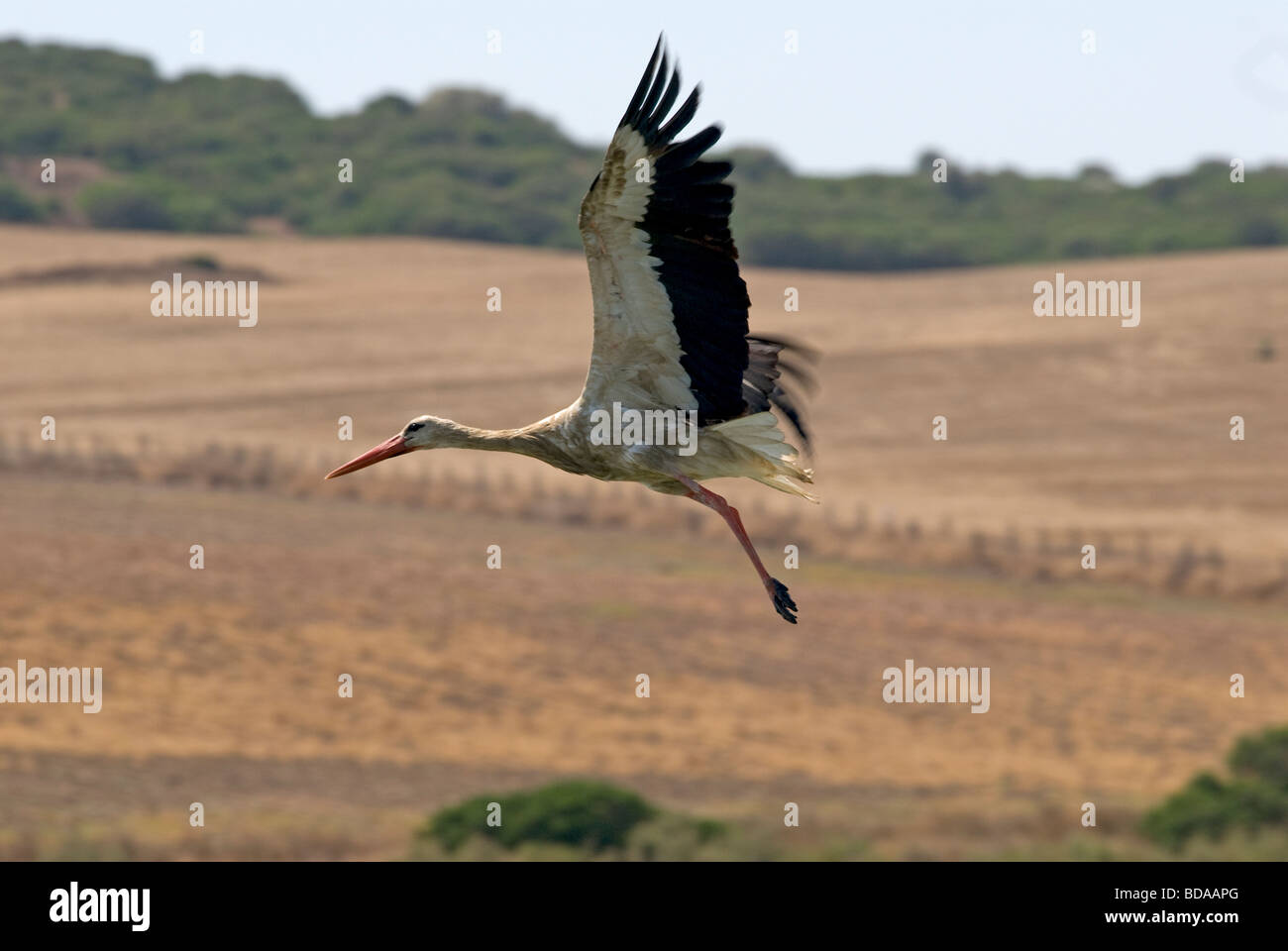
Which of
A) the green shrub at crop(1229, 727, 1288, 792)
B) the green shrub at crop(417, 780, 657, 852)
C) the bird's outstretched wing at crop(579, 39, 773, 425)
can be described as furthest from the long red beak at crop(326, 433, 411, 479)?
the green shrub at crop(1229, 727, 1288, 792)

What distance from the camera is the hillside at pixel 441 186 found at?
114750 mm

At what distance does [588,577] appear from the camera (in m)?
57.7

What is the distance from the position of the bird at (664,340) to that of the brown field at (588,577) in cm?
1907

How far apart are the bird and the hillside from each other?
328 feet

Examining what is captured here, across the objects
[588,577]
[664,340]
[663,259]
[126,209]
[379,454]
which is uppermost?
[126,209]

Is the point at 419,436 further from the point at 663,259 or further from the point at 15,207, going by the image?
the point at 15,207

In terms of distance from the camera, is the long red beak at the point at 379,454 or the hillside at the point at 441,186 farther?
the hillside at the point at 441,186

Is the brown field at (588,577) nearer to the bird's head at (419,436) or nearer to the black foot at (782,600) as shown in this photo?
the bird's head at (419,436)

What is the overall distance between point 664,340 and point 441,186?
109 meters

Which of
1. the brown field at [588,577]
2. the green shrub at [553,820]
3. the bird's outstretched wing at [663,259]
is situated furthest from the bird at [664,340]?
the green shrub at [553,820]

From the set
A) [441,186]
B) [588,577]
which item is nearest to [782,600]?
[588,577]
